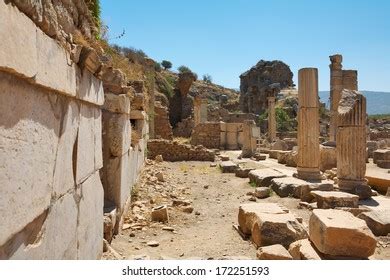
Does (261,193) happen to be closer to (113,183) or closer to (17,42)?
(113,183)

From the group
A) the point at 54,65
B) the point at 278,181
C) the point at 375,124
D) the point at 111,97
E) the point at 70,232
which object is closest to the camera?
the point at 54,65

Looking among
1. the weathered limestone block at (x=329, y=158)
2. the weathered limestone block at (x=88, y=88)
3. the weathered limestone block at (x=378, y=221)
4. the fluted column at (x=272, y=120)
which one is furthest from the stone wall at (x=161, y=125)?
the weathered limestone block at (x=88, y=88)

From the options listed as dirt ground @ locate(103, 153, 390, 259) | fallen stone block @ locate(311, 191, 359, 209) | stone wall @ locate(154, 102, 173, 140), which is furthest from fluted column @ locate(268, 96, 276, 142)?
fallen stone block @ locate(311, 191, 359, 209)

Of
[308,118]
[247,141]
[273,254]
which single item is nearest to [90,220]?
[273,254]

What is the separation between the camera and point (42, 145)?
2.21 m

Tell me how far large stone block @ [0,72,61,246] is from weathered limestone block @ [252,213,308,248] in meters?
3.33

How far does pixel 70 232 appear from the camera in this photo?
9.30 ft

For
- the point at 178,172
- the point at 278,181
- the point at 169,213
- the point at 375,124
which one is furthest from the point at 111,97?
the point at 375,124

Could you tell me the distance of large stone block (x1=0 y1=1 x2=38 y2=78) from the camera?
1.60m

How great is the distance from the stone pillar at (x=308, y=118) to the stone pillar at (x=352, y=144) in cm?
168

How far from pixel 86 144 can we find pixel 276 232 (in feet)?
9.58

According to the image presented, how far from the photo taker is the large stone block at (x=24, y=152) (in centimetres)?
170

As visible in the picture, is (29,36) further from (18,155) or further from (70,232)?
(70,232)
